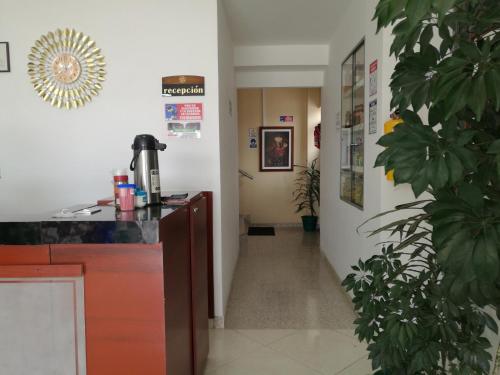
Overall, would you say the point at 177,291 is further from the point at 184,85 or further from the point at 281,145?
the point at 281,145

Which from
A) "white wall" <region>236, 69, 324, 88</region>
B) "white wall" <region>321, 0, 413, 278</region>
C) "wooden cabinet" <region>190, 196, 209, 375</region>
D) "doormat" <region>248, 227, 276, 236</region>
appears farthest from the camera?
"doormat" <region>248, 227, 276, 236</region>

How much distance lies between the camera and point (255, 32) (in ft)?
11.7

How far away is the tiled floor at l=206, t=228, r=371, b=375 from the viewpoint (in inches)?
85.0

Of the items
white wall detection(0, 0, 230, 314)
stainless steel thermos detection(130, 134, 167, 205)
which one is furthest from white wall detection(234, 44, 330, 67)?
stainless steel thermos detection(130, 134, 167, 205)

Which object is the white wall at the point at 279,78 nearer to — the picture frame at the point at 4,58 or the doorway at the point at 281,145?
the doorway at the point at 281,145

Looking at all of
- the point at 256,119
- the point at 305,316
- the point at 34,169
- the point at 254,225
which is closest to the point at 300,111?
the point at 256,119

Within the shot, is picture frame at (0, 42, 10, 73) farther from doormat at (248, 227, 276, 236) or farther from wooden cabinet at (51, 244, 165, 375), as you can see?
doormat at (248, 227, 276, 236)

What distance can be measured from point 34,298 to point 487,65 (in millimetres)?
1594

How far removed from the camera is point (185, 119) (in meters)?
2.53

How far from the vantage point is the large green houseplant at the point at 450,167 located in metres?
0.76

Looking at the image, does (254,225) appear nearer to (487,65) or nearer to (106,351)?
(106,351)

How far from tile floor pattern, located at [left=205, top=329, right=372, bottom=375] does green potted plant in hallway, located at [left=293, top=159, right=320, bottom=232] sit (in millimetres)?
3494

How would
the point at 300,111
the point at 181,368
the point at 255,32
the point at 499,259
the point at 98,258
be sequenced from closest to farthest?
the point at 499,259 < the point at 98,258 < the point at 181,368 < the point at 255,32 < the point at 300,111

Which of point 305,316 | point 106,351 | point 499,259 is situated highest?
point 499,259
